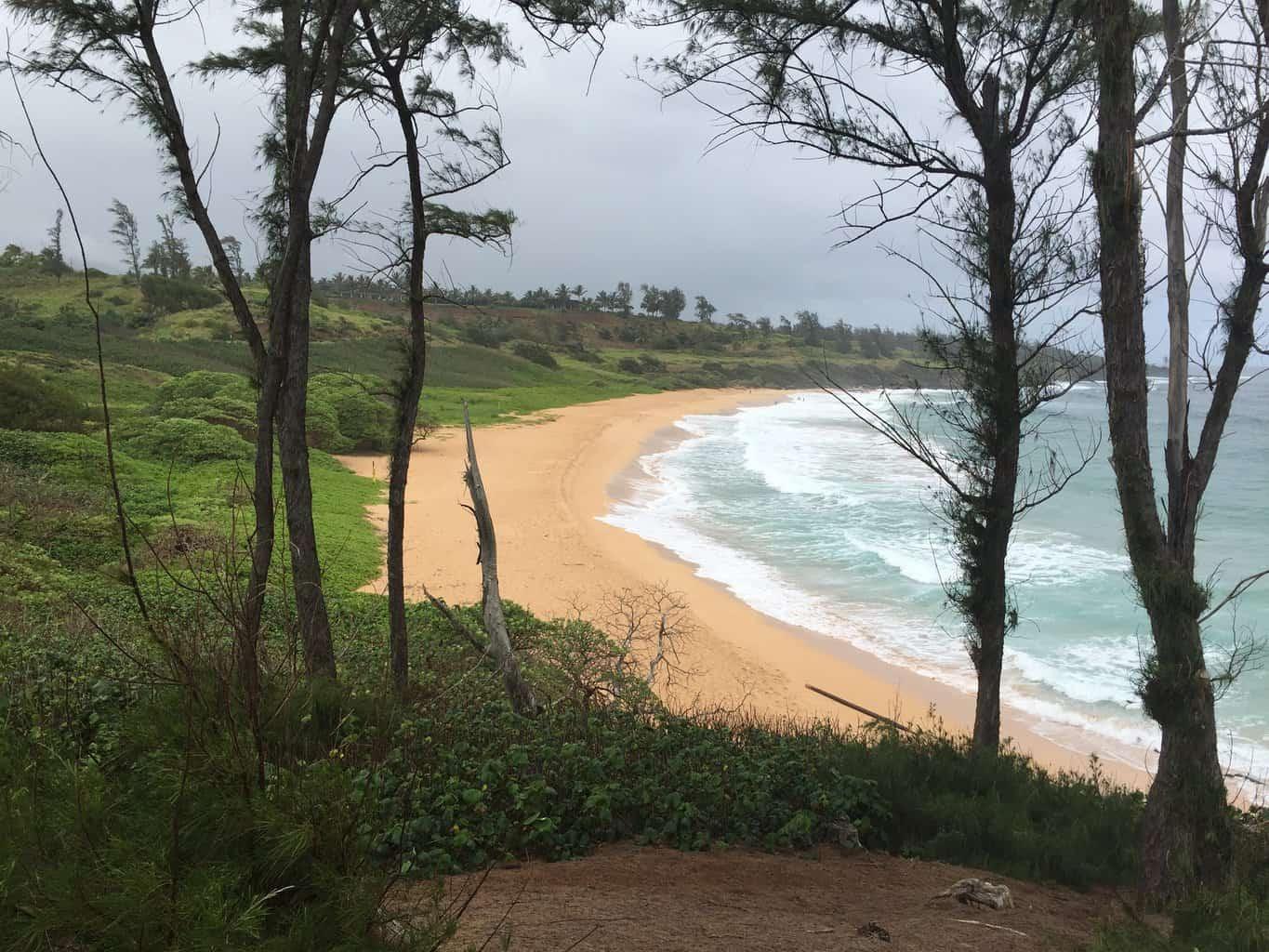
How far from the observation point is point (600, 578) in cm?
1451

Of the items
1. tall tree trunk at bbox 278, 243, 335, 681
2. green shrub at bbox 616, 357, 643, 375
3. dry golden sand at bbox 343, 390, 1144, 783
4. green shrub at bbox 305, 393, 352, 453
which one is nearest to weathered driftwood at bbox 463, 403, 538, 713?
tall tree trunk at bbox 278, 243, 335, 681

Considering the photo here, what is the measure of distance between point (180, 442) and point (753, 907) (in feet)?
56.1

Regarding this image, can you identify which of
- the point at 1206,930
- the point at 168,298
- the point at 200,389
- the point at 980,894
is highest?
the point at 168,298

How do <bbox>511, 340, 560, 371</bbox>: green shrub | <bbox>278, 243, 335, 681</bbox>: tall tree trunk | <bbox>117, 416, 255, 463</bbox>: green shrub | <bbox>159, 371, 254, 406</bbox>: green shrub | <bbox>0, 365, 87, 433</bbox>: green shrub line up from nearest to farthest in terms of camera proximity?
1. <bbox>278, 243, 335, 681</bbox>: tall tree trunk
2. <bbox>0, 365, 87, 433</bbox>: green shrub
3. <bbox>117, 416, 255, 463</bbox>: green shrub
4. <bbox>159, 371, 254, 406</bbox>: green shrub
5. <bbox>511, 340, 560, 371</bbox>: green shrub

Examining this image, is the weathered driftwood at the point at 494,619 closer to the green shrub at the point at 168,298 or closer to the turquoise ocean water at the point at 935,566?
the turquoise ocean water at the point at 935,566

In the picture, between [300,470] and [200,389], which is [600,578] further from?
[200,389]

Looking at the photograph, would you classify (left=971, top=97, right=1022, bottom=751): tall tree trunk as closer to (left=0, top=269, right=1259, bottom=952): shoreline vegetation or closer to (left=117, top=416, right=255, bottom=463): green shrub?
(left=0, top=269, right=1259, bottom=952): shoreline vegetation

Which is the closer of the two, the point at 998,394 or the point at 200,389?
the point at 998,394

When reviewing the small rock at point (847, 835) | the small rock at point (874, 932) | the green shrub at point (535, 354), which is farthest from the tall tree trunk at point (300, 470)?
Result: the green shrub at point (535, 354)

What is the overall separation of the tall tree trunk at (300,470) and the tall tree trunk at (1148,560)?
15.9ft

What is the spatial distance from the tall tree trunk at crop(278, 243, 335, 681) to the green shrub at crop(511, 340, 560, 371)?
59.6 meters

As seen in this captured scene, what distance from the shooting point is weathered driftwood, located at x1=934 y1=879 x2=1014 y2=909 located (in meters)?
4.02

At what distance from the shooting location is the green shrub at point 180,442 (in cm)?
1697

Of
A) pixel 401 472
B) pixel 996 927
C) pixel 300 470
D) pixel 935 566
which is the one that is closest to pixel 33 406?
pixel 401 472
